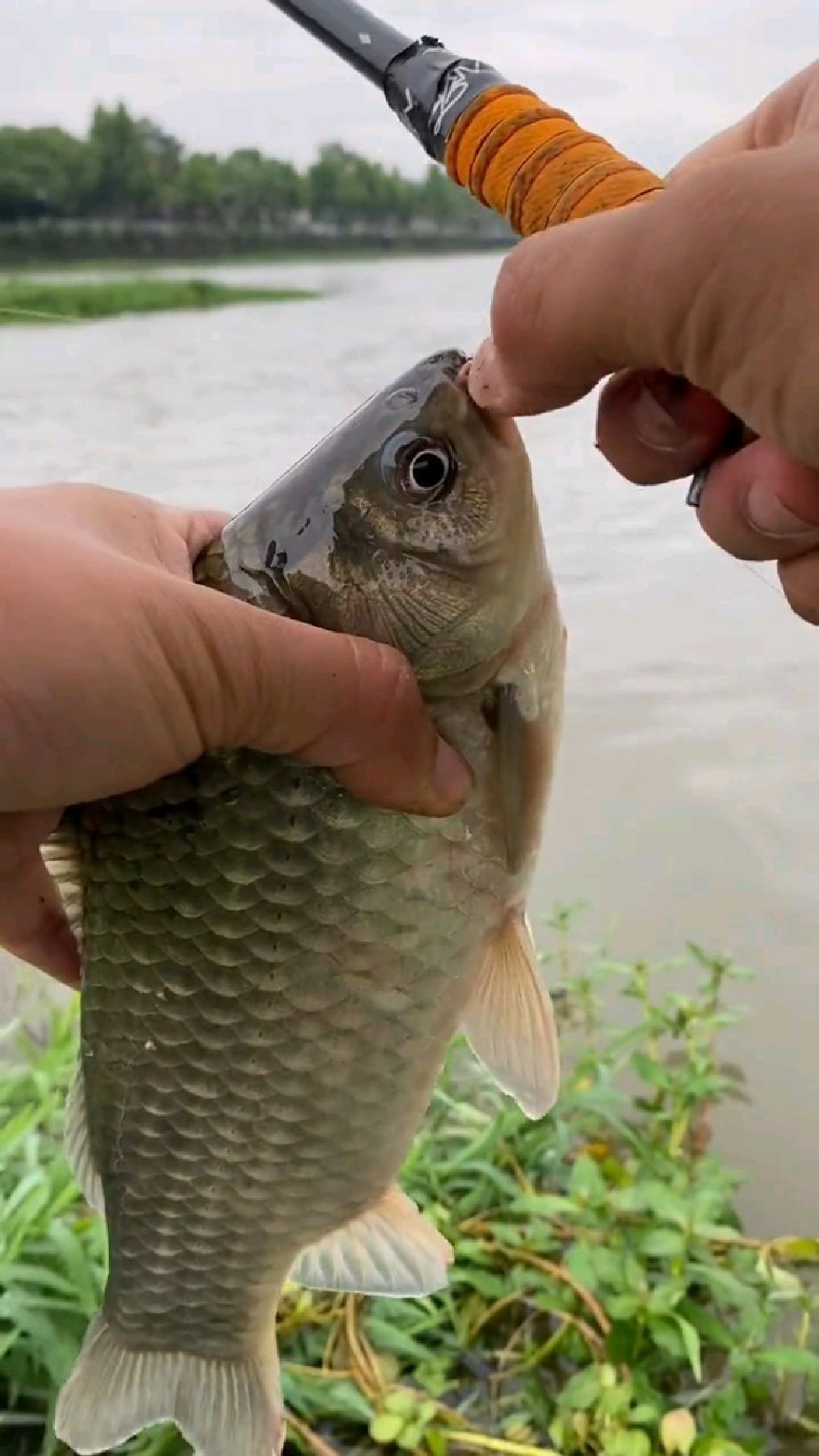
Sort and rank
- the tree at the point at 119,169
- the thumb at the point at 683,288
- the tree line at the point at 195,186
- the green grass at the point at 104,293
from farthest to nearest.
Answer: the tree at the point at 119,169, the tree line at the point at 195,186, the green grass at the point at 104,293, the thumb at the point at 683,288

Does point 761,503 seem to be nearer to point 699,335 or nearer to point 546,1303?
point 699,335

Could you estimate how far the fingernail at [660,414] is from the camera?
0.92m

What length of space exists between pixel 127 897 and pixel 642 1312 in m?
1.10

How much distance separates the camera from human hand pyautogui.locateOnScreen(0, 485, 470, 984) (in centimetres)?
96

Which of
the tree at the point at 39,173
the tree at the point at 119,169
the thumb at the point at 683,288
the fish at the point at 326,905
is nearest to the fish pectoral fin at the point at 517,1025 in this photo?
the fish at the point at 326,905

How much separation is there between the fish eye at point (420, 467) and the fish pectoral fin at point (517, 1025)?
16.2 inches

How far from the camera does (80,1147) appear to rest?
130cm

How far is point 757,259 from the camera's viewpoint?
73cm

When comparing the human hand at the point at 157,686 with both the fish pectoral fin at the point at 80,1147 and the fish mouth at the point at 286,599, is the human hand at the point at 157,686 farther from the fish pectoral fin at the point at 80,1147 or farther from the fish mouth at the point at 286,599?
the fish pectoral fin at the point at 80,1147

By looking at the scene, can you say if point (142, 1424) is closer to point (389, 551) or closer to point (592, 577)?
point (389, 551)

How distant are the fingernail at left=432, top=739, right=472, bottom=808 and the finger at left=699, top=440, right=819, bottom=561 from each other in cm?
28

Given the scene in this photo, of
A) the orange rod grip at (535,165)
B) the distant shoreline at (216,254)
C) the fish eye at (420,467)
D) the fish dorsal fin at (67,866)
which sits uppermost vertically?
the orange rod grip at (535,165)

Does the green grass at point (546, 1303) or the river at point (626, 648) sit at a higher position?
the river at point (626, 648)

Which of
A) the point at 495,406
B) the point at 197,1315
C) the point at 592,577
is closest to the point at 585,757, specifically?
the point at 592,577
